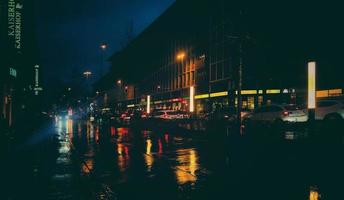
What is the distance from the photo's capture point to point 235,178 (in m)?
10.9

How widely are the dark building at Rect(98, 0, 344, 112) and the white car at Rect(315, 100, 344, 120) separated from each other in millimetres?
8293

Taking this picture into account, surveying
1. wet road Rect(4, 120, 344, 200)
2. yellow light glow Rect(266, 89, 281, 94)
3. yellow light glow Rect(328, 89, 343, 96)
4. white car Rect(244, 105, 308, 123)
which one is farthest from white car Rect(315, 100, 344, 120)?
yellow light glow Rect(266, 89, 281, 94)

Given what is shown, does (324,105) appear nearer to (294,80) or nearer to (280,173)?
(280,173)

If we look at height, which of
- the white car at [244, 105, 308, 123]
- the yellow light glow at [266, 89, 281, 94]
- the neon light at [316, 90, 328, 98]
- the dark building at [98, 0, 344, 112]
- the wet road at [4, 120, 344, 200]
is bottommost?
the wet road at [4, 120, 344, 200]

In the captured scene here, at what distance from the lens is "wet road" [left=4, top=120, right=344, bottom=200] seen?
29.8ft

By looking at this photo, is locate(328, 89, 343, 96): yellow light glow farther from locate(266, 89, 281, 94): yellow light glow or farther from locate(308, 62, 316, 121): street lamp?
locate(308, 62, 316, 121): street lamp

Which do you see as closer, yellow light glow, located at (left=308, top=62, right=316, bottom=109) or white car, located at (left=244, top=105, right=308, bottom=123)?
yellow light glow, located at (left=308, top=62, right=316, bottom=109)

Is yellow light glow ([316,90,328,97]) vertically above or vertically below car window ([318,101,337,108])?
above

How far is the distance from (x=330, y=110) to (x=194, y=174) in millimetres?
17497

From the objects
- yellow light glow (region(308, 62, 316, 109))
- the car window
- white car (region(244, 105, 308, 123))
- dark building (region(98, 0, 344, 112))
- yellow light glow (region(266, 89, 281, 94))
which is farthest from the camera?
yellow light glow (region(266, 89, 281, 94))

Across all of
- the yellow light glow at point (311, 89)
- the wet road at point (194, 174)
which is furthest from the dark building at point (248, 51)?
the wet road at point (194, 174)

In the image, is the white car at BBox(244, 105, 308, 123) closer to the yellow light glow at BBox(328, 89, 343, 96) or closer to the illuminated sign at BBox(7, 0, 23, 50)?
the yellow light glow at BBox(328, 89, 343, 96)

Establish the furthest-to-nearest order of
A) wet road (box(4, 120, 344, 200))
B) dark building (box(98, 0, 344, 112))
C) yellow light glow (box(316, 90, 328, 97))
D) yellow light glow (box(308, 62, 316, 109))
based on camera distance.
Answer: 1. yellow light glow (box(316, 90, 328, 97))
2. dark building (box(98, 0, 344, 112))
3. yellow light glow (box(308, 62, 316, 109))
4. wet road (box(4, 120, 344, 200))

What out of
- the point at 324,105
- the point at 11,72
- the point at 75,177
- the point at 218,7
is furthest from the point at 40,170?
the point at 218,7
